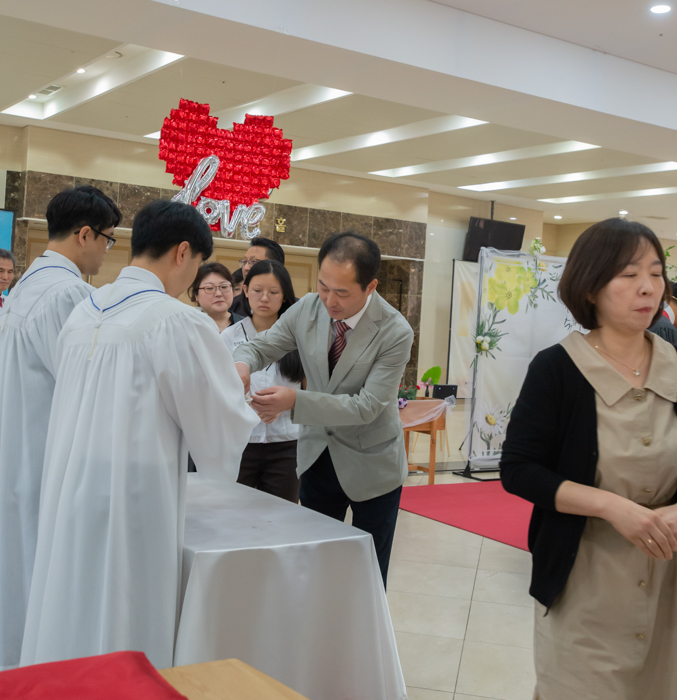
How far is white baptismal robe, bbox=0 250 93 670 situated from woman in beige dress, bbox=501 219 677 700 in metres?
1.69

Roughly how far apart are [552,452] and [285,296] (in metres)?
2.01

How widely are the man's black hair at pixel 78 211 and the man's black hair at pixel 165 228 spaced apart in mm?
591

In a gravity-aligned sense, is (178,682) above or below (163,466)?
below

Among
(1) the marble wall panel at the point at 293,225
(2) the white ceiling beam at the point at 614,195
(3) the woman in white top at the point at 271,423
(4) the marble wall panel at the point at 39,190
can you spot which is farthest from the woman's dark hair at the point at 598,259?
(2) the white ceiling beam at the point at 614,195

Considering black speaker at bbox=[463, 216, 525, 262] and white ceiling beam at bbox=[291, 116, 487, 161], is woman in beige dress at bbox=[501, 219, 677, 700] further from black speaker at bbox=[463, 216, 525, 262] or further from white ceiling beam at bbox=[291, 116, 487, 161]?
black speaker at bbox=[463, 216, 525, 262]

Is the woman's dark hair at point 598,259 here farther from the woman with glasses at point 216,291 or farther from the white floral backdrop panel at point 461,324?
the white floral backdrop panel at point 461,324

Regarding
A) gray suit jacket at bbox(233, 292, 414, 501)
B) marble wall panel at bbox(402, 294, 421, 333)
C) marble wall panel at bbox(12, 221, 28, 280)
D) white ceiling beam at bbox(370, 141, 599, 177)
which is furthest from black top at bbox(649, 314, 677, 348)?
marble wall panel at bbox(402, 294, 421, 333)

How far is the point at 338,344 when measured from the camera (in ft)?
8.91

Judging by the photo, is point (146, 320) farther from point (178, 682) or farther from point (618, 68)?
point (618, 68)

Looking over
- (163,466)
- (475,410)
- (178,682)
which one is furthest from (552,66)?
(178,682)

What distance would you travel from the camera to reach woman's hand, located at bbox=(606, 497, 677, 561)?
147 cm

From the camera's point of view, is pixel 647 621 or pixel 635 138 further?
pixel 635 138

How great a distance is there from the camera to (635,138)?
23.5 feet

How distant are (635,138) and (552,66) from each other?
1.60 m
